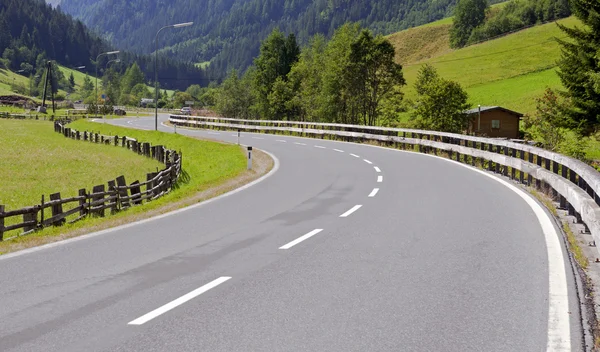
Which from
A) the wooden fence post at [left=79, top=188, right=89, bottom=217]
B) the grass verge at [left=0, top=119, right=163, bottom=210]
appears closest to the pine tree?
the grass verge at [left=0, top=119, right=163, bottom=210]

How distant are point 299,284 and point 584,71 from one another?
33609 mm

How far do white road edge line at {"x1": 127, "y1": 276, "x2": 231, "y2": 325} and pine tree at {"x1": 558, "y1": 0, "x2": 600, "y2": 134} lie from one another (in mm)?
31871

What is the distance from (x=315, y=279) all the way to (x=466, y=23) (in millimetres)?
174397

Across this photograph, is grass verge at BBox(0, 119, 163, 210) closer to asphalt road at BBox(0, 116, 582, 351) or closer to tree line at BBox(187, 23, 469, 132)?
asphalt road at BBox(0, 116, 582, 351)

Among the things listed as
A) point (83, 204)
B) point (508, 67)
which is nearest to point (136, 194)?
point (83, 204)

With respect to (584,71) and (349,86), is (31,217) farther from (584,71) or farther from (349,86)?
(349,86)

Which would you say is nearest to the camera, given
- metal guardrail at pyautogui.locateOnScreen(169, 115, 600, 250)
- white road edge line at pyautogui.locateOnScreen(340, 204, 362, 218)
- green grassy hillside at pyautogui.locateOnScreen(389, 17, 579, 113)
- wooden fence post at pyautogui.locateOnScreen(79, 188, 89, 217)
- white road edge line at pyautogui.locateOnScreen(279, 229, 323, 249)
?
metal guardrail at pyautogui.locateOnScreen(169, 115, 600, 250)

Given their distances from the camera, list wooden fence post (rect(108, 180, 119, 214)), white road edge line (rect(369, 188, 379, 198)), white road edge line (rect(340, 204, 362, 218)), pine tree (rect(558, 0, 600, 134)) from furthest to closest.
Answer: pine tree (rect(558, 0, 600, 134)), wooden fence post (rect(108, 180, 119, 214)), white road edge line (rect(369, 188, 379, 198)), white road edge line (rect(340, 204, 362, 218))

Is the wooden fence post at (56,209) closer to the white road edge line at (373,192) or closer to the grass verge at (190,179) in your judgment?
the grass verge at (190,179)

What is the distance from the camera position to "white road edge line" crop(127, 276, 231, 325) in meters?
5.31

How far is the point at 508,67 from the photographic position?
116 metres

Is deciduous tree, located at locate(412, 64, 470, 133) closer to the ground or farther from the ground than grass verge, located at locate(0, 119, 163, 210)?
farther from the ground

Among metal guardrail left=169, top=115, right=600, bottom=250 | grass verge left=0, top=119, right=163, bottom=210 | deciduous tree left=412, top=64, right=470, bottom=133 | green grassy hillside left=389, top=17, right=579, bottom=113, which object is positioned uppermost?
green grassy hillside left=389, top=17, right=579, bottom=113

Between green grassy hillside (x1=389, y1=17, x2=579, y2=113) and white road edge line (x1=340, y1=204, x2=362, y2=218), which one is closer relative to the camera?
white road edge line (x1=340, y1=204, x2=362, y2=218)
